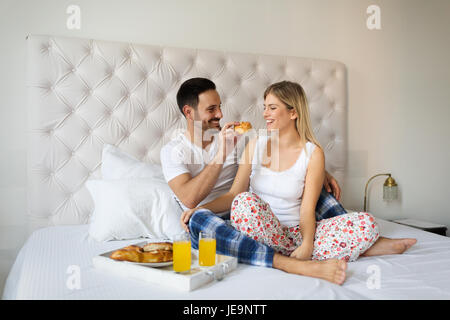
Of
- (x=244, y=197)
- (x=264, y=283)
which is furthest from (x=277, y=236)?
(x=264, y=283)

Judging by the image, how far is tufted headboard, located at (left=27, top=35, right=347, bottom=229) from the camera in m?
2.09

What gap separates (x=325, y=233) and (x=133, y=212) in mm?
887

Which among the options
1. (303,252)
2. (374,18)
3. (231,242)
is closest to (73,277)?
(231,242)

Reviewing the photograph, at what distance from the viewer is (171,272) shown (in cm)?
124

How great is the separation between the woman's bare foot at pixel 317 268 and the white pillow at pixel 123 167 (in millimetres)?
948

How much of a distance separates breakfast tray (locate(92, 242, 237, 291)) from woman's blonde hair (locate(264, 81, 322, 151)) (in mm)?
778

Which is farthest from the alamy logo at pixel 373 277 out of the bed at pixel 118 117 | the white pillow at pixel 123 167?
the white pillow at pixel 123 167

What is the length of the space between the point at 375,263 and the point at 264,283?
533 millimetres

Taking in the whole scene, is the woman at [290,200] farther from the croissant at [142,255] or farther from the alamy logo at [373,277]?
the croissant at [142,255]

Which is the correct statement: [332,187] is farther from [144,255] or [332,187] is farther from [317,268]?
[144,255]

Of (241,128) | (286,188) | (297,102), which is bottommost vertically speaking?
(286,188)

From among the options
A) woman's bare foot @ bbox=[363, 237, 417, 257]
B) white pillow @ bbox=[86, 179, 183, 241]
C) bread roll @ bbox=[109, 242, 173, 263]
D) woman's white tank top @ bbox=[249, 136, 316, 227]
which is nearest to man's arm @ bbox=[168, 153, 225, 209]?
white pillow @ bbox=[86, 179, 183, 241]

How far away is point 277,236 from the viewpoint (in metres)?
1.55
